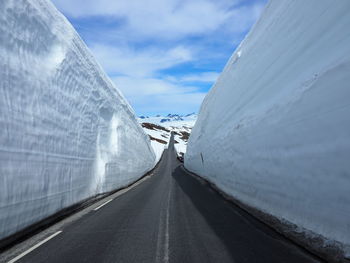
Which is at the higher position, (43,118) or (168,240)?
(43,118)

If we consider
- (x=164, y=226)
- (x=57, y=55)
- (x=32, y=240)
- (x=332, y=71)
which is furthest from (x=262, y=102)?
(x=32, y=240)

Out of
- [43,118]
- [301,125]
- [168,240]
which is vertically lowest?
[168,240]

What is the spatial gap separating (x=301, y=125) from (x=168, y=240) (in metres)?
3.66

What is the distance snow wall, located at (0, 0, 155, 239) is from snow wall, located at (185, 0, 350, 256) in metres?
5.86

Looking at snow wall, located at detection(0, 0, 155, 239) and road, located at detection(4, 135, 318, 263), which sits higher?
snow wall, located at detection(0, 0, 155, 239)

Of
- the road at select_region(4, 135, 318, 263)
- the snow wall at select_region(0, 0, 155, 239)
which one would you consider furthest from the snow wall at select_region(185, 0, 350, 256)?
the snow wall at select_region(0, 0, 155, 239)

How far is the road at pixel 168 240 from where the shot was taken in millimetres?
5066

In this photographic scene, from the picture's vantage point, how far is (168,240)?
612 cm

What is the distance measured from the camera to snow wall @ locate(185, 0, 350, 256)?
505 centimetres

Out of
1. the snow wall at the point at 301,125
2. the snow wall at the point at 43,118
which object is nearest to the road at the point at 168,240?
the snow wall at the point at 301,125

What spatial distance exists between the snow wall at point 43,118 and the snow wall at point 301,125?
5.86 m

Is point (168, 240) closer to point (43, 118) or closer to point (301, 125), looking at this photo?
point (301, 125)

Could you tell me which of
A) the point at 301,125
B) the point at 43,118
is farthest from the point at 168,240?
the point at 43,118

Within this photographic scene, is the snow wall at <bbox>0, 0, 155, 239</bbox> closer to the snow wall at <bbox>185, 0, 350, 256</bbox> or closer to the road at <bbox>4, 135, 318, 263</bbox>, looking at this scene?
the road at <bbox>4, 135, 318, 263</bbox>
